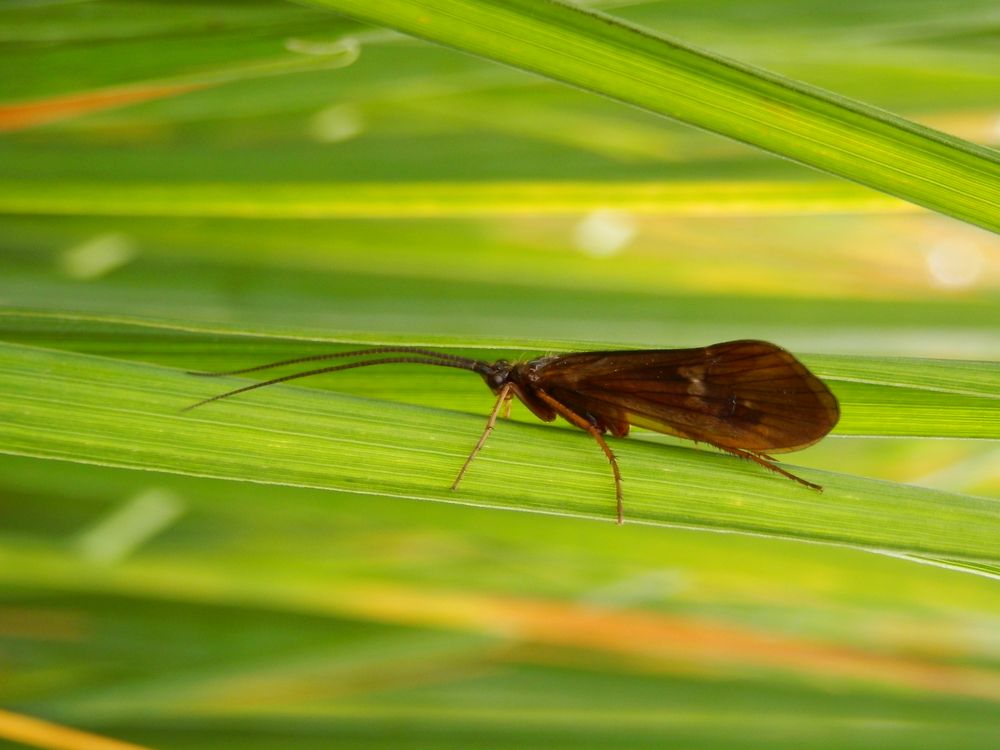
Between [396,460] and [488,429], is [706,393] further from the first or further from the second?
[396,460]

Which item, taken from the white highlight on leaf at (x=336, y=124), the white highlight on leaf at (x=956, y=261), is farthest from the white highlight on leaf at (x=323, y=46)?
the white highlight on leaf at (x=956, y=261)

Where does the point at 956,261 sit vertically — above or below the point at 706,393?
above

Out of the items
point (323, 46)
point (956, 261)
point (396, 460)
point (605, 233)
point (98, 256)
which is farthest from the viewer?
point (956, 261)

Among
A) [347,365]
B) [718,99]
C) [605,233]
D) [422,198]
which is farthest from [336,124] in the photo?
[718,99]

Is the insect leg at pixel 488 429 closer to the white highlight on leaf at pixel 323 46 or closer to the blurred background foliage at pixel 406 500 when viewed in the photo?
the blurred background foliage at pixel 406 500

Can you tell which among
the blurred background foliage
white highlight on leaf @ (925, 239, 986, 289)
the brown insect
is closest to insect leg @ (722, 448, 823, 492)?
the brown insect

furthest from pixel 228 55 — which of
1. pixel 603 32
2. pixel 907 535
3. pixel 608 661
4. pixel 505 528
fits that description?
pixel 608 661

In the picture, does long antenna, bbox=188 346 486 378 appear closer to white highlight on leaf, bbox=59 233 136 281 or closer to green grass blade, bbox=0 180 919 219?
green grass blade, bbox=0 180 919 219
